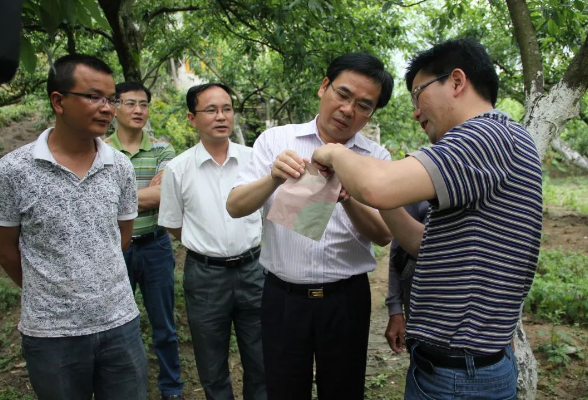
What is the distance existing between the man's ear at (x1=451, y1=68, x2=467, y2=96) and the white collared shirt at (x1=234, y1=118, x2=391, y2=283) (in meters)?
0.78

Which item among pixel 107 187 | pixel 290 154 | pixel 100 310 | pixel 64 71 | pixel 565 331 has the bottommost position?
pixel 565 331

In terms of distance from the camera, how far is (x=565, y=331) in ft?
14.6

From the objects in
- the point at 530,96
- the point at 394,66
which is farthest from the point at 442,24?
the point at 394,66

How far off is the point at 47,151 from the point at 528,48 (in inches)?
106

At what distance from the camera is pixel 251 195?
79.7 inches

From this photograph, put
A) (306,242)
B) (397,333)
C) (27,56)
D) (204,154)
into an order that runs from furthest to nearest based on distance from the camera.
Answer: (204,154), (397,333), (306,242), (27,56)

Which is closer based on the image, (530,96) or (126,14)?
(530,96)

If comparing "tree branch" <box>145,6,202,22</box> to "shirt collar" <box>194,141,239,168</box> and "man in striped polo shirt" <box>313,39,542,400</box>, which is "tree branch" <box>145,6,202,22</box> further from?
"man in striped polo shirt" <box>313,39,542,400</box>

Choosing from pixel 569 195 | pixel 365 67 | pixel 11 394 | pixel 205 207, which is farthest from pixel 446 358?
pixel 569 195

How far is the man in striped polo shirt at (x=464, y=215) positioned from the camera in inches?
54.2

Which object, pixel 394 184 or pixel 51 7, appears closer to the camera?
pixel 394 184

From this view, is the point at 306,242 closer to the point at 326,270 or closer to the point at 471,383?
the point at 326,270

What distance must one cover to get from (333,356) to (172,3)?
599 cm

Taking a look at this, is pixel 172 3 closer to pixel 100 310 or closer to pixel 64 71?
pixel 64 71
